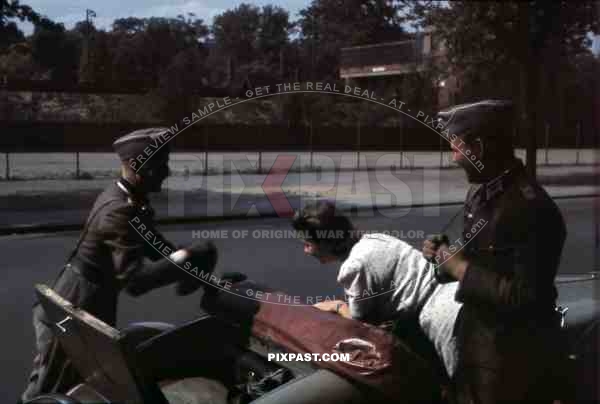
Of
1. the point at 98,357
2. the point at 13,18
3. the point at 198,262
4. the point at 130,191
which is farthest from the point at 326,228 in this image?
the point at 13,18

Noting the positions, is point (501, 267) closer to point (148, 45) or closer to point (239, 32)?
point (239, 32)

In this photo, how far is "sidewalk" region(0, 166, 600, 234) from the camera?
12.9 metres

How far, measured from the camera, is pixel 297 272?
8164mm

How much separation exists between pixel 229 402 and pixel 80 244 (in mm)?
881

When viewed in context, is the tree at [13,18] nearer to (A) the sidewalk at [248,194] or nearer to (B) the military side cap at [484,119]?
(A) the sidewalk at [248,194]

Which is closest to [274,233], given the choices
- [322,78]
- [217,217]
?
[217,217]

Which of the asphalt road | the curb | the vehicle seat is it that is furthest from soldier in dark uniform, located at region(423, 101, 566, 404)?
the curb

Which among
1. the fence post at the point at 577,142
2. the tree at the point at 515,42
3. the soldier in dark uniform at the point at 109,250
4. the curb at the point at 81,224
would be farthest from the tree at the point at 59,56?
the soldier in dark uniform at the point at 109,250

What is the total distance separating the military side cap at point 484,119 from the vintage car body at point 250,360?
2.38ft

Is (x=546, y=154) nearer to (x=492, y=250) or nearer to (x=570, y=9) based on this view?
(x=570, y=9)

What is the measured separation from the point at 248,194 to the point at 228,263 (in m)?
7.25

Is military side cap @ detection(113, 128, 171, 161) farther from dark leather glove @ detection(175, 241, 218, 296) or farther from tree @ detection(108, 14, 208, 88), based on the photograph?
tree @ detection(108, 14, 208, 88)

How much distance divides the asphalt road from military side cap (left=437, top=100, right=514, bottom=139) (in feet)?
4.36

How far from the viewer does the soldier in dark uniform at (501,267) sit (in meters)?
2.13
